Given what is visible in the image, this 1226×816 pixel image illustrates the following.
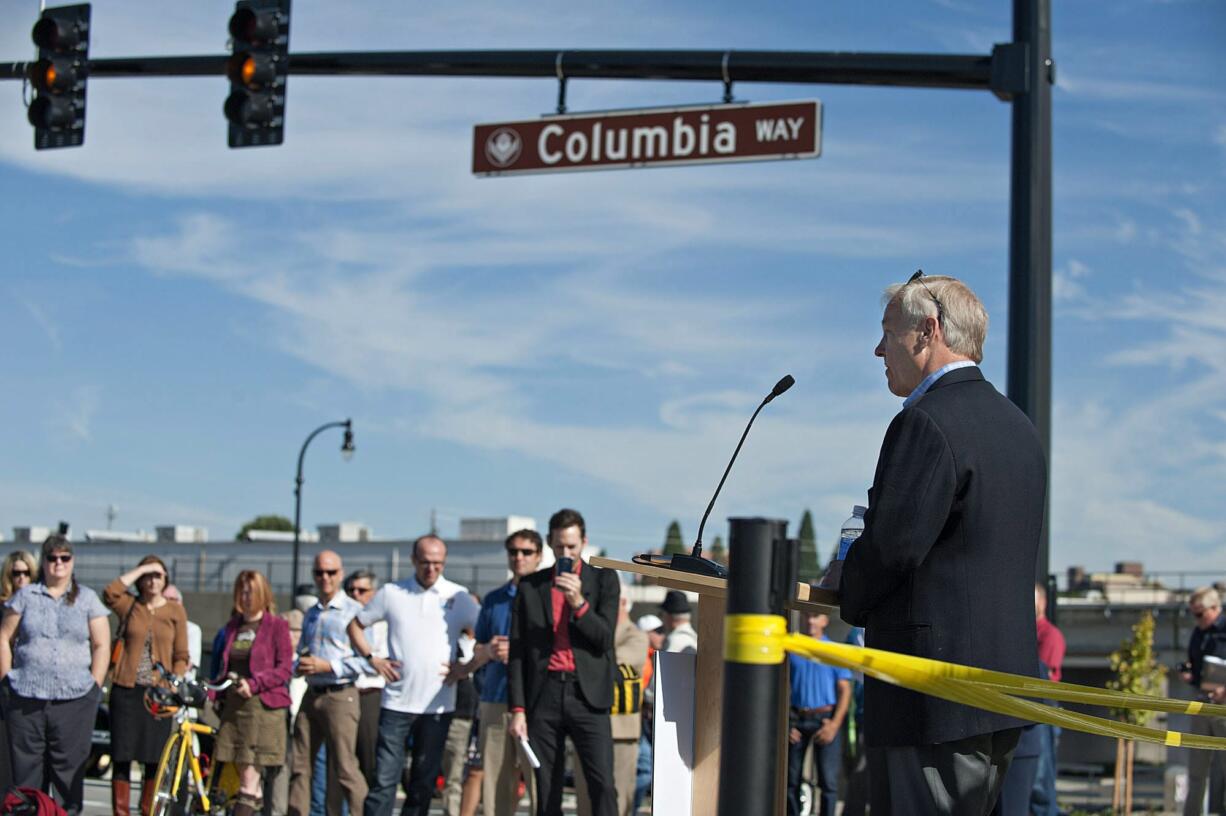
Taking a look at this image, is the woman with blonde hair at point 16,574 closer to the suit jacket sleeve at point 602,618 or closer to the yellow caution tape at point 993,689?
the suit jacket sleeve at point 602,618

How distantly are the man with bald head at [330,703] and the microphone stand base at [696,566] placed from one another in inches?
262

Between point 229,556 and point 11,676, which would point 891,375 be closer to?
point 11,676

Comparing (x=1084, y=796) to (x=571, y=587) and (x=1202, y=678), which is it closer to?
(x=1202, y=678)

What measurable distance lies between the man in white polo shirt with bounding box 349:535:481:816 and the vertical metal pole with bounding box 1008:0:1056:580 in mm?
3869

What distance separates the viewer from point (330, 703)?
10547 millimetres

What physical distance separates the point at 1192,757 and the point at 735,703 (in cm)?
883

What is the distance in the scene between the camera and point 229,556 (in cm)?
8244

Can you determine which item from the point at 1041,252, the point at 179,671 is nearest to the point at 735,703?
the point at 1041,252

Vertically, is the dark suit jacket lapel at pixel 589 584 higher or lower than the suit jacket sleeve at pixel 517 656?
higher

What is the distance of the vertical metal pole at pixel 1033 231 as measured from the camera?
8.77 meters

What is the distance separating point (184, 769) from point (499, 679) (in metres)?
2.23

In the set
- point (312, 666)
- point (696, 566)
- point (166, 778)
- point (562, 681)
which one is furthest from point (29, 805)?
point (696, 566)

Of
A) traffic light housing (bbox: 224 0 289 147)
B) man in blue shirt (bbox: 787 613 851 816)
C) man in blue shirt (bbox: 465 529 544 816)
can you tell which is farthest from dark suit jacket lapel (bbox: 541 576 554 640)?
traffic light housing (bbox: 224 0 289 147)

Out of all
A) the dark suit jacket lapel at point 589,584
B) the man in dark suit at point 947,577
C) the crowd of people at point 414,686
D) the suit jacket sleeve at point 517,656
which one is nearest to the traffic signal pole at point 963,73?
the crowd of people at point 414,686
